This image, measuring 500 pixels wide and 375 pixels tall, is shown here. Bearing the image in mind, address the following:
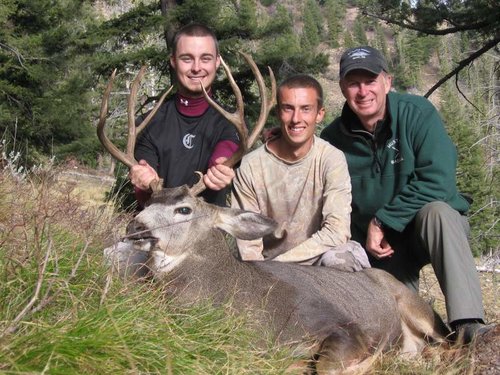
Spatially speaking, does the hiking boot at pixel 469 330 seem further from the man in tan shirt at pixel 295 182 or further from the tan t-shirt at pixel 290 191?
the tan t-shirt at pixel 290 191

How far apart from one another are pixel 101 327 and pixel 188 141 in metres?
2.91

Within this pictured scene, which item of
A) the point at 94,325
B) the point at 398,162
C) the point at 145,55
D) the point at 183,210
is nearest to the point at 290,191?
the point at 398,162

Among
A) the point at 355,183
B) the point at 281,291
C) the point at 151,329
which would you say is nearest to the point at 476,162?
the point at 355,183

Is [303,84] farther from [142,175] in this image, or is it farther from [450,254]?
[450,254]

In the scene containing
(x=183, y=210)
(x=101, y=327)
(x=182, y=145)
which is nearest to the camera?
(x=101, y=327)

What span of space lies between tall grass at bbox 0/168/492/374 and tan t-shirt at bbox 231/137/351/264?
1259 mm

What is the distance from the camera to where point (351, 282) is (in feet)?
17.5

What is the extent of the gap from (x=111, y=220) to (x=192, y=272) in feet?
4.05

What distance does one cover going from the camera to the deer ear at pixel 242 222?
498cm

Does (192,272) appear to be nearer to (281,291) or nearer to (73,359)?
(281,291)

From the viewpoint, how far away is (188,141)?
19.3 ft

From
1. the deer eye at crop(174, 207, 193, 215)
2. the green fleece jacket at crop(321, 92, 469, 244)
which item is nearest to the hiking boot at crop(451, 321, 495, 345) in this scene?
the green fleece jacket at crop(321, 92, 469, 244)

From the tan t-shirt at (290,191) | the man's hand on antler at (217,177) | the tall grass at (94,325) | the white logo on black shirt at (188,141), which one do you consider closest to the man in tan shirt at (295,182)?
the tan t-shirt at (290,191)

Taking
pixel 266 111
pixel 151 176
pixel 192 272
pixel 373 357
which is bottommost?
pixel 373 357
